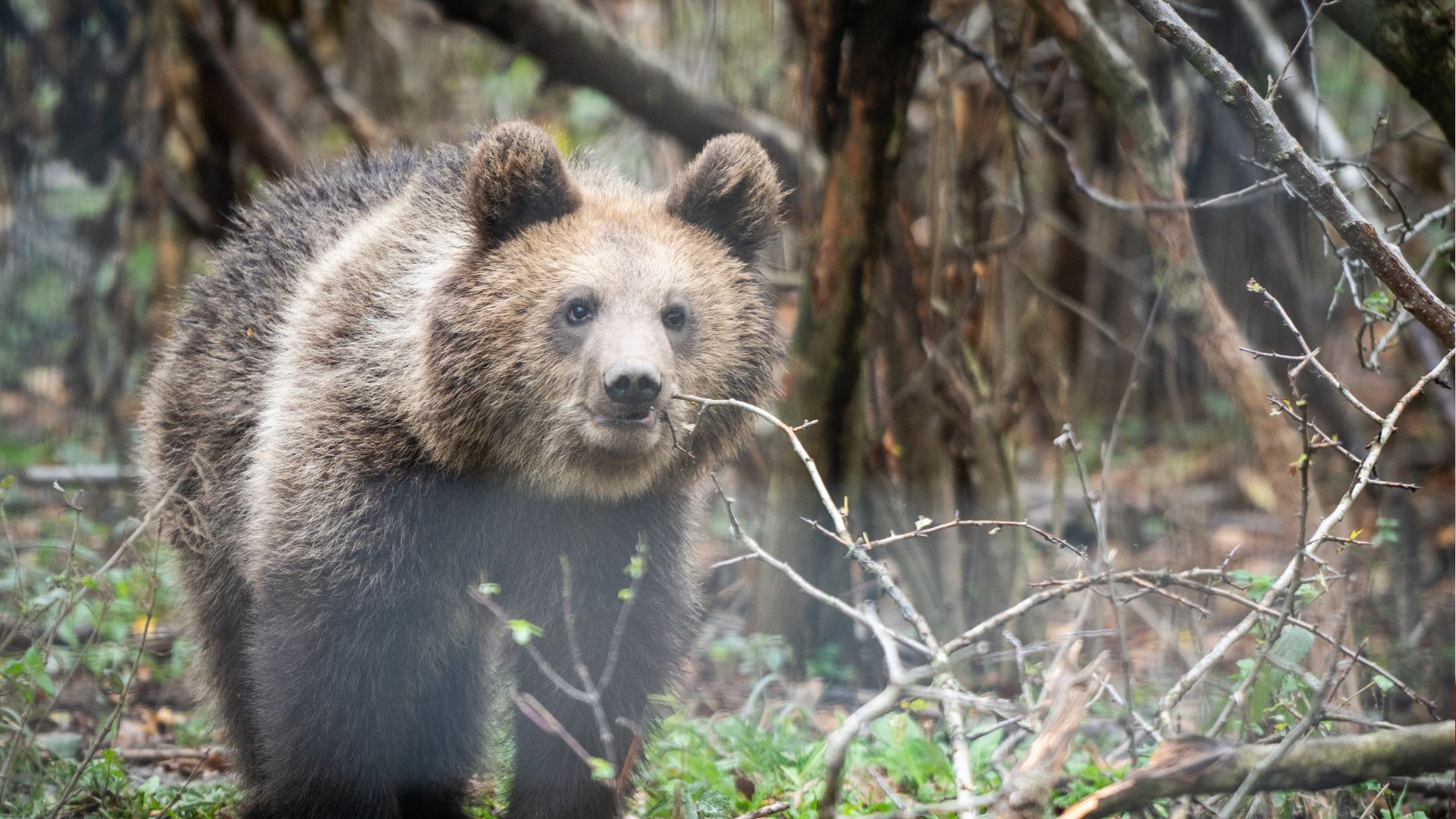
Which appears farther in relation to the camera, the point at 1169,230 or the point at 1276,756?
the point at 1169,230

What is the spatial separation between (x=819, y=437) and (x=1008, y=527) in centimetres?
101

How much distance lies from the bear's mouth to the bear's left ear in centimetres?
80

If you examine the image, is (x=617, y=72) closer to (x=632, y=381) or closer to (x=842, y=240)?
(x=842, y=240)

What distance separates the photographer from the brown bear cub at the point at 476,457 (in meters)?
3.78

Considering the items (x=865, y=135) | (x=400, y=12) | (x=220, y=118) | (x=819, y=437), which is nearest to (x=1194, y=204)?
(x=865, y=135)

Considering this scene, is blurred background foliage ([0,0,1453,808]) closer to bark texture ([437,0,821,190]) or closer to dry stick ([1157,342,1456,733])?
bark texture ([437,0,821,190])

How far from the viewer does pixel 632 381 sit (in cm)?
359

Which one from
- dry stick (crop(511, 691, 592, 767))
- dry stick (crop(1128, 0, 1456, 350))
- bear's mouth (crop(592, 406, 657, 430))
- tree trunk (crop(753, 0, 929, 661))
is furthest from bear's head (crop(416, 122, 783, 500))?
dry stick (crop(1128, 0, 1456, 350))

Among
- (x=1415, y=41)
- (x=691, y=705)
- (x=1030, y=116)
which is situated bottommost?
(x=691, y=705)

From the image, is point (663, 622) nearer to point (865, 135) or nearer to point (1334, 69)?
point (865, 135)

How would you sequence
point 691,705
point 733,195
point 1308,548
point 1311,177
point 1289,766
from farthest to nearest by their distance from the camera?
point 691,705, point 733,195, point 1311,177, point 1308,548, point 1289,766

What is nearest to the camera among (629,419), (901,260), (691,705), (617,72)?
(629,419)

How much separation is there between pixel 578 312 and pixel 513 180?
17.9 inches

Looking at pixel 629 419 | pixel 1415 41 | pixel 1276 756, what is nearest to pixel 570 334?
pixel 629 419
